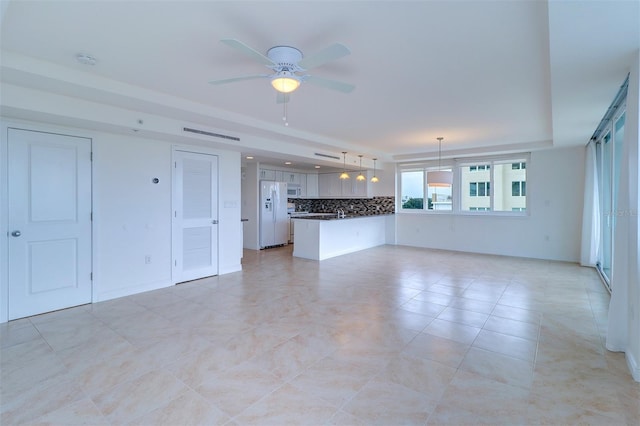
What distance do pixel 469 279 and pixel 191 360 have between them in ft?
14.4

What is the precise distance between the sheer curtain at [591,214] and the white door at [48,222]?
8.17 m

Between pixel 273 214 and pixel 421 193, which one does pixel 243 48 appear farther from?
pixel 421 193

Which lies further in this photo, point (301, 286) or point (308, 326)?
point (301, 286)

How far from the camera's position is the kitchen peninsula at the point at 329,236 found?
272 inches

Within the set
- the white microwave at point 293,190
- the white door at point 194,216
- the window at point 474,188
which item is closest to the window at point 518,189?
the window at point 474,188

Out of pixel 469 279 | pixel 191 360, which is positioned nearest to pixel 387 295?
pixel 469 279

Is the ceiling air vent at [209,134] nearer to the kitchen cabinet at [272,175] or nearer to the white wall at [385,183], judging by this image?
the kitchen cabinet at [272,175]

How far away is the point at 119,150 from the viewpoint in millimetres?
4254

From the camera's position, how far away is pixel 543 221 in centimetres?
680

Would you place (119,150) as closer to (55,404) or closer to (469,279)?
(55,404)

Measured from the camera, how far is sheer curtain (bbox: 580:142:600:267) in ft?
18.6

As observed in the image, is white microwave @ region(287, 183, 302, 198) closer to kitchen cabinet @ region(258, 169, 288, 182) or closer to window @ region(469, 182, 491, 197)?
kitchen cabinet @ region(258, 169, 288, 182)

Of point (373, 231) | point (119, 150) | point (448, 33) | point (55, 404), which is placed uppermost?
point (448, 33)

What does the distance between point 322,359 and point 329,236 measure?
4611 mm
